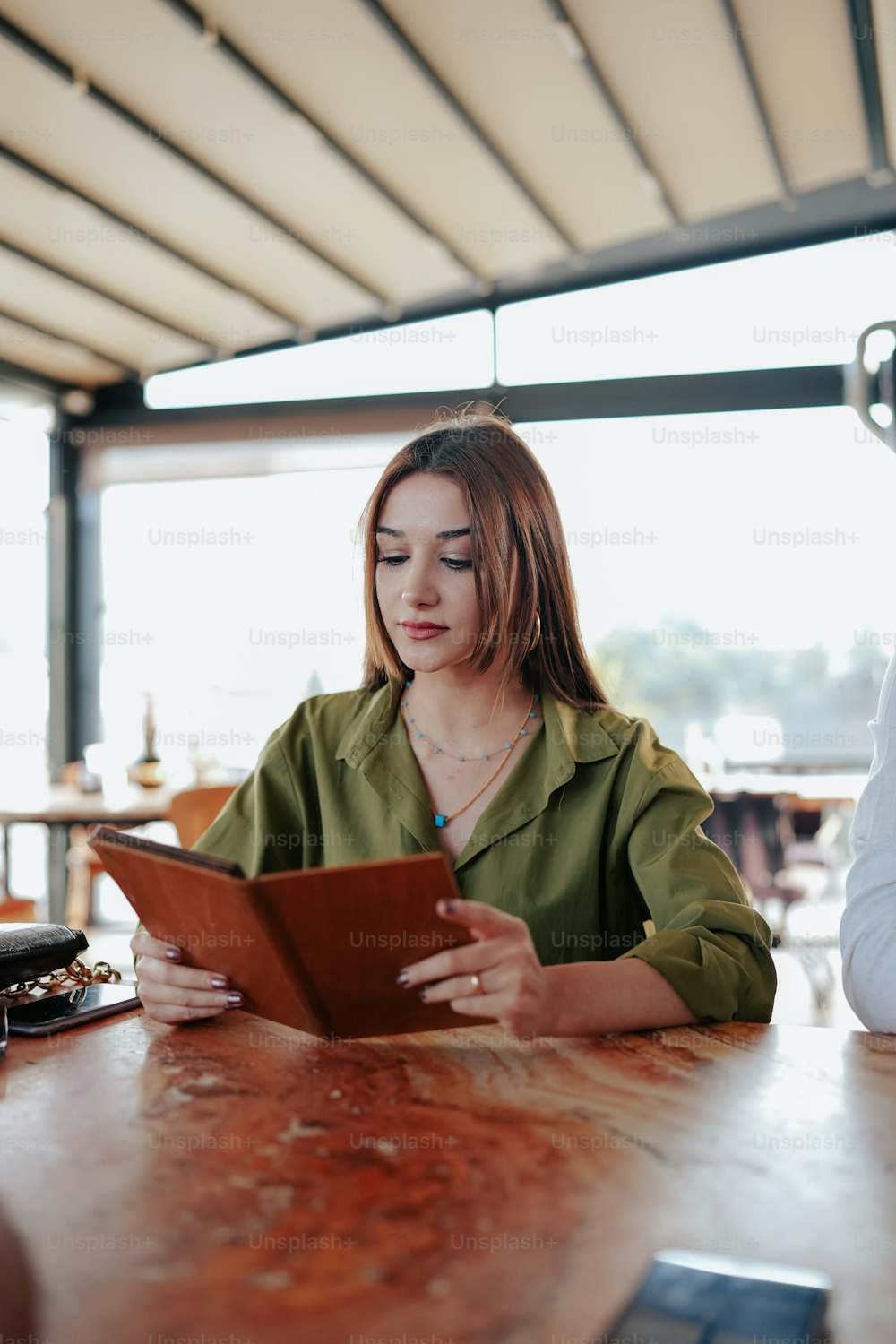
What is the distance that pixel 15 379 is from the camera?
22.5ft

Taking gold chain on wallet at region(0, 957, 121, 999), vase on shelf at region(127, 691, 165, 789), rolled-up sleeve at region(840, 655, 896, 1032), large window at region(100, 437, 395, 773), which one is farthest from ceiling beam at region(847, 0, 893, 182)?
gold chain on wallet at region(0, 957, 121, 999)

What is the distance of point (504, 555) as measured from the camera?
1647 millimetres

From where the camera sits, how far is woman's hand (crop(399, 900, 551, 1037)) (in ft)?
3.61

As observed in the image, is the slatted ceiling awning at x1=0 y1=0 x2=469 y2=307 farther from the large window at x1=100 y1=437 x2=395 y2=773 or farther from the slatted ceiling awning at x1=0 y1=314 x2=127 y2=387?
the slatted ceiling awning at x1=0 y1=314 x2=127 y2=387

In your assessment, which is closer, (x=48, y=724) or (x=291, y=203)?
(x=291, y=203)

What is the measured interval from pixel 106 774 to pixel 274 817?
374 cm

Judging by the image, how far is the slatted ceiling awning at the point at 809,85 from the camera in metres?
4.51

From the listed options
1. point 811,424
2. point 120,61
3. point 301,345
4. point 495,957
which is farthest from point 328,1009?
point 301,345

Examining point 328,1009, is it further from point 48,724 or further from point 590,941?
point 48,724

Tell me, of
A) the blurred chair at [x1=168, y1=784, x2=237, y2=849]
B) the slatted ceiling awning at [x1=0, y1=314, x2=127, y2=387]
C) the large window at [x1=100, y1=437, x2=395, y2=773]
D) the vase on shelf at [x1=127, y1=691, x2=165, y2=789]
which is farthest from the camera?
the large window at [x1=100, y1=437, x2=395, y2=773]

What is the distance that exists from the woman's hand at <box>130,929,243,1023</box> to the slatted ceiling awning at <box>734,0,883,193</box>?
4411mm

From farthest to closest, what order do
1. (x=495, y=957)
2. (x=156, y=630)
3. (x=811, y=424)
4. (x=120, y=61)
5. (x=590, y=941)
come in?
1. (x=156, y=630)
2. (x=811, y=424)
3. (x=120, y=61)
4. (x=590, y=941)
5. (x=495, y=957)

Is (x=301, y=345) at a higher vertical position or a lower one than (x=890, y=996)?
higher

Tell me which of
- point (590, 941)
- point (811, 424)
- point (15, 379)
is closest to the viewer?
point (590, 941)
